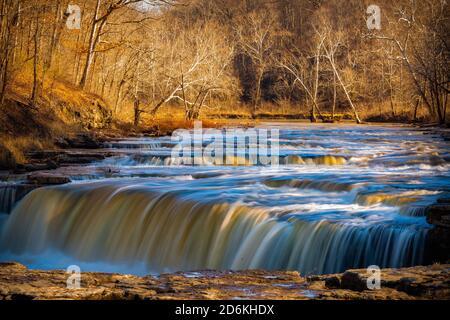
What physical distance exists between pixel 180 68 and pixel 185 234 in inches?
1120

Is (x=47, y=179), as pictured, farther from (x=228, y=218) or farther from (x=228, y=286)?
(x=228, y=286)

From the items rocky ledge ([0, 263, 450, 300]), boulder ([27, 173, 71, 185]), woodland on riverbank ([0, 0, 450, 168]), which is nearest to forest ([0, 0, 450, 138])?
woodland on riverbank ([0, 0, 450, 168])

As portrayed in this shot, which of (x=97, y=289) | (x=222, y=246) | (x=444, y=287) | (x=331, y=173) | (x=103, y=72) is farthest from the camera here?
(x=103, y=72)

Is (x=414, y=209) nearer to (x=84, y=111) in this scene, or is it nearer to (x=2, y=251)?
(x=2, y=251)

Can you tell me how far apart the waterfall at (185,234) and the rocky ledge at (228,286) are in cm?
208

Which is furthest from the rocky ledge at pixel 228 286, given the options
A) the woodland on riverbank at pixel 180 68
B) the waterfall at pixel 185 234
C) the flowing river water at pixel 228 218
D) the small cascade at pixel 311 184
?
the woodland on riverbank at pixel 180 68

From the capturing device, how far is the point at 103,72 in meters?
37.2

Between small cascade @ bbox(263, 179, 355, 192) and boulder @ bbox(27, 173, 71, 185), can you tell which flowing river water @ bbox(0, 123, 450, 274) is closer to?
small cascade @ bbox(263, 179, 355, 192)

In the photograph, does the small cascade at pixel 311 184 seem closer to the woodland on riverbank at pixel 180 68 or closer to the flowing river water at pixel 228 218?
the flowing river water at pixel 228 218

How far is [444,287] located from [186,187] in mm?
8774

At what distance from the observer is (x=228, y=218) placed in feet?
36.9

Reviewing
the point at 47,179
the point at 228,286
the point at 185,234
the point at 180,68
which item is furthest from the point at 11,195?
the point at 180,68

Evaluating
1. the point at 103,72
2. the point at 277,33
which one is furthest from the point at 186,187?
the point at 277,33

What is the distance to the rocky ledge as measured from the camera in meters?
5.96
